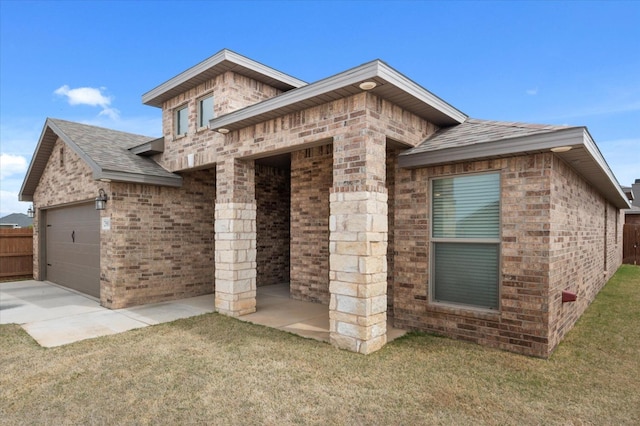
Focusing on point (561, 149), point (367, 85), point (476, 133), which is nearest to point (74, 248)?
point (367, 85)

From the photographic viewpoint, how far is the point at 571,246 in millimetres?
6215

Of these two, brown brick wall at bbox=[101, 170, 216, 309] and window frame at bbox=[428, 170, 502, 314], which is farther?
brown brick wall at bbox=[101, 170, 216, 309]

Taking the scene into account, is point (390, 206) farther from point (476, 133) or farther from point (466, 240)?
point (476, 133)

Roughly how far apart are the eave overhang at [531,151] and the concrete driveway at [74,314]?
5643mm

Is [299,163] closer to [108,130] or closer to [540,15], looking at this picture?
[108,130]

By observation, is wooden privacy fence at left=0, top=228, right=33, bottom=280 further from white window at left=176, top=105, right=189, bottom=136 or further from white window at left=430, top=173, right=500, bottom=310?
white window at left=430, top=173, right=500, bottom=310

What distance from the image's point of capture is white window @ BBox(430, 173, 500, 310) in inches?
214

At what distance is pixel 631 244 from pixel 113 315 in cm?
2385

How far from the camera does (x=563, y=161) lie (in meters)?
5.57

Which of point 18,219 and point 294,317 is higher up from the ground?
point 18,219

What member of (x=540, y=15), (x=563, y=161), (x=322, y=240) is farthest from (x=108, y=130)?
(x=540, y=15)

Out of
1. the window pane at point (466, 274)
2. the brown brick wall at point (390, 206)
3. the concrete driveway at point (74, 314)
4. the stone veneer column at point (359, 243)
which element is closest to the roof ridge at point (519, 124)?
the brown brick wall at point (390, 206)

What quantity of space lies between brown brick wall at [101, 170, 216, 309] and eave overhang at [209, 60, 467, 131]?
329cm

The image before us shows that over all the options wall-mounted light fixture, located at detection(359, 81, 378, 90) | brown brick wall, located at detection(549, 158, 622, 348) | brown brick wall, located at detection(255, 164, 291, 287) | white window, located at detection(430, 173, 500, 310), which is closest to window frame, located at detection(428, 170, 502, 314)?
white window, located at detection(430, 173, 500, 310)
